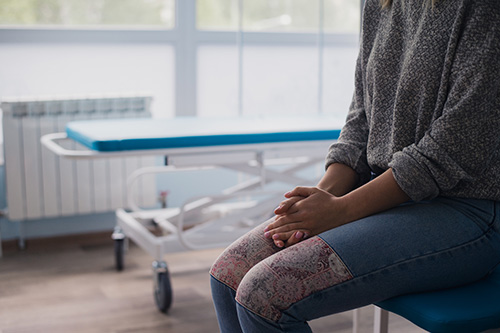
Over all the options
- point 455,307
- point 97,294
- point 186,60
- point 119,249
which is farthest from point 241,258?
point 186,60

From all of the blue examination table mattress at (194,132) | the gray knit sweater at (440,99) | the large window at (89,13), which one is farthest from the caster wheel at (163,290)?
the large window at (89,13)

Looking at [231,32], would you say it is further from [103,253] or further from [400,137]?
[400,137]

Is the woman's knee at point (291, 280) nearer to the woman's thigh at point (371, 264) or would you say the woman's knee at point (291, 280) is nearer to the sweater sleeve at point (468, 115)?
the woman's thigh at point (371, 264)

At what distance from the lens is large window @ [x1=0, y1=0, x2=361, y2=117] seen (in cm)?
305

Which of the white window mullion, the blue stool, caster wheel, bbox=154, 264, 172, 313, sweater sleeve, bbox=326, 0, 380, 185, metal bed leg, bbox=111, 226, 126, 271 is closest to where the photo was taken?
the blue stool

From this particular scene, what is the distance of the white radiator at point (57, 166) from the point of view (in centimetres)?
294

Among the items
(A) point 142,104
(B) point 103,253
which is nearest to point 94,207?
(B) point 103,253

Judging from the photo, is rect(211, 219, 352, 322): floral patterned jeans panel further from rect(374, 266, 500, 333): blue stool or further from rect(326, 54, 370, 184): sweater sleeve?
rect(326, 54, 370, 184): sweater sleeve

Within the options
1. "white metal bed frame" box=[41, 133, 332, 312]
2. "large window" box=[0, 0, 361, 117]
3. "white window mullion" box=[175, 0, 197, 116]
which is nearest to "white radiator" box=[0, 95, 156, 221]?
"large window" box=[0, 0, 361, 117]

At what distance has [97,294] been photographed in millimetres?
2492

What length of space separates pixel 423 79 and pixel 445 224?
0.27 meters

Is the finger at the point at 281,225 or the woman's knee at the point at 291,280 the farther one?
the finger at the point at 281,225

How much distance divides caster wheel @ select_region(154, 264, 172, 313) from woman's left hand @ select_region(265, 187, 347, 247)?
1.09m

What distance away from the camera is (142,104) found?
3.08 meters
